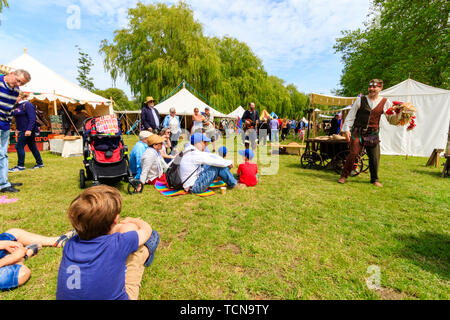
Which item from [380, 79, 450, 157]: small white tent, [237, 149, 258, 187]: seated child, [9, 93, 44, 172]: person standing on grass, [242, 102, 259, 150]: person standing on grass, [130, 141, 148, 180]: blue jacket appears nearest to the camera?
[237, 149, 258, 187]: seated child

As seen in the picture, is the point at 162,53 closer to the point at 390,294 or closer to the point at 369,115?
the point at 369,115

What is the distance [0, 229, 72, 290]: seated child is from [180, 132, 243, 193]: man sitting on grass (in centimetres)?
227

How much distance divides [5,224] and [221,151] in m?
4.39

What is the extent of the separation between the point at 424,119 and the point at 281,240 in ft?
38.8

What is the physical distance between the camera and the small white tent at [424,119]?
9750 millimetres

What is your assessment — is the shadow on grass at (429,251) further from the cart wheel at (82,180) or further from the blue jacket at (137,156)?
the cart wheel at (82,180)

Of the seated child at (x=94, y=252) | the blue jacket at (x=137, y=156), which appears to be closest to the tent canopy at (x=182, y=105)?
the blue jacket at (x=137, y=156)

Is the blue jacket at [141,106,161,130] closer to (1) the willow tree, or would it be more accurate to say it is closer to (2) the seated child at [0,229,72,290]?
(2) the seated child at [0,229,72,290]

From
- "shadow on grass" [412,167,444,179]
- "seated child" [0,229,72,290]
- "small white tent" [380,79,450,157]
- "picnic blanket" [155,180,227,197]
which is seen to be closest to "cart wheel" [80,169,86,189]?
"picnic blanket" [155,180,227,197]

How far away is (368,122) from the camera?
496 centimetres

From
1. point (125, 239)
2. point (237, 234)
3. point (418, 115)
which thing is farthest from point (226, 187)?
point (418, 115)

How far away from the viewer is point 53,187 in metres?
4.75

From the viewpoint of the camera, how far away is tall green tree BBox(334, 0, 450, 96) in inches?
537

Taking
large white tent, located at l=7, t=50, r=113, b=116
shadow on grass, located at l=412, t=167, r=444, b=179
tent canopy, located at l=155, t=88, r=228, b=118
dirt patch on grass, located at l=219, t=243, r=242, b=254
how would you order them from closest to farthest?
dirt patch on grass, located at l=219, t=243, r=242, b=254 < shadow on grass, located at l=412, t=167, r=444, b=179 < large white tent, located at l=7, t=50, r=113, b=116 < tent canopy, located at l=155, t=88, r=228, b=118
